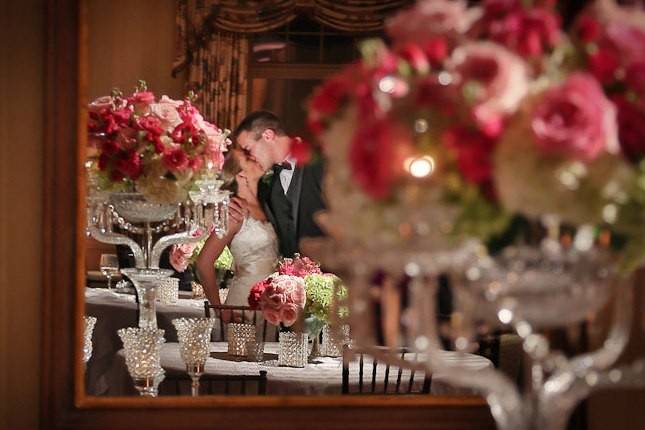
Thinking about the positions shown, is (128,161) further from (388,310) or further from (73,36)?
(388,310)

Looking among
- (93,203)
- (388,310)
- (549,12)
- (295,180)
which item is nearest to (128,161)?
(93,203)

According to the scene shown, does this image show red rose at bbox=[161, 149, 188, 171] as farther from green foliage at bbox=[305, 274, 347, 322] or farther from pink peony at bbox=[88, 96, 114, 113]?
green foliage at bbox=[305, 274, 347, 322]

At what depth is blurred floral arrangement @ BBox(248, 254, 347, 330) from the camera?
3.09 metres

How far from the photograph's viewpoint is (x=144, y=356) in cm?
246

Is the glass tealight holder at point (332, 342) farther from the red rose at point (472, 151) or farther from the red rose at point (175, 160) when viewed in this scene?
the red rose at point (472, 151)

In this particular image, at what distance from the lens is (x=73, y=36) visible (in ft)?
6.71

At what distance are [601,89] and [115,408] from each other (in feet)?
3.65

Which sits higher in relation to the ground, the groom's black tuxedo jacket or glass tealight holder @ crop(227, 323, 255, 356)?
the groom's black tuxedo jacket

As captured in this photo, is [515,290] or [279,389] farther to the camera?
[279,389]

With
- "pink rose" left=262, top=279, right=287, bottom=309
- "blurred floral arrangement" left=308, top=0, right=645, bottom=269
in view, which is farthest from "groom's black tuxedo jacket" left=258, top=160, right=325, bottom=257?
"blurred floral arrangement" left=308, top=0, right=645, bottom=269

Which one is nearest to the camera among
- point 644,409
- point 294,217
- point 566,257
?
point 566,257

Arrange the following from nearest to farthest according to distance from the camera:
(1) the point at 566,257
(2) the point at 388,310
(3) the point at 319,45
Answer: (1) the point at 566,257 → (2) the point at 388,310 → (3) the point at 319,45

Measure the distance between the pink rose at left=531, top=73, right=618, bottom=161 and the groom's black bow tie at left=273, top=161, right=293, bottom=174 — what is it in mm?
1656

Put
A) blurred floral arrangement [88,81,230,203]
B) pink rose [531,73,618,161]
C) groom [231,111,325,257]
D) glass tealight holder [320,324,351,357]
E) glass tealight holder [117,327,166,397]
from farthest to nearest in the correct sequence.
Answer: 1. glass tealight holder [320,324,351,357]
2. groom [231,111,325,257]
3. blurred floral arrangement [88,81,230,203]
4. glass tealight holder [117,327,166,397]
5. pink rose [531,73,618,161]
